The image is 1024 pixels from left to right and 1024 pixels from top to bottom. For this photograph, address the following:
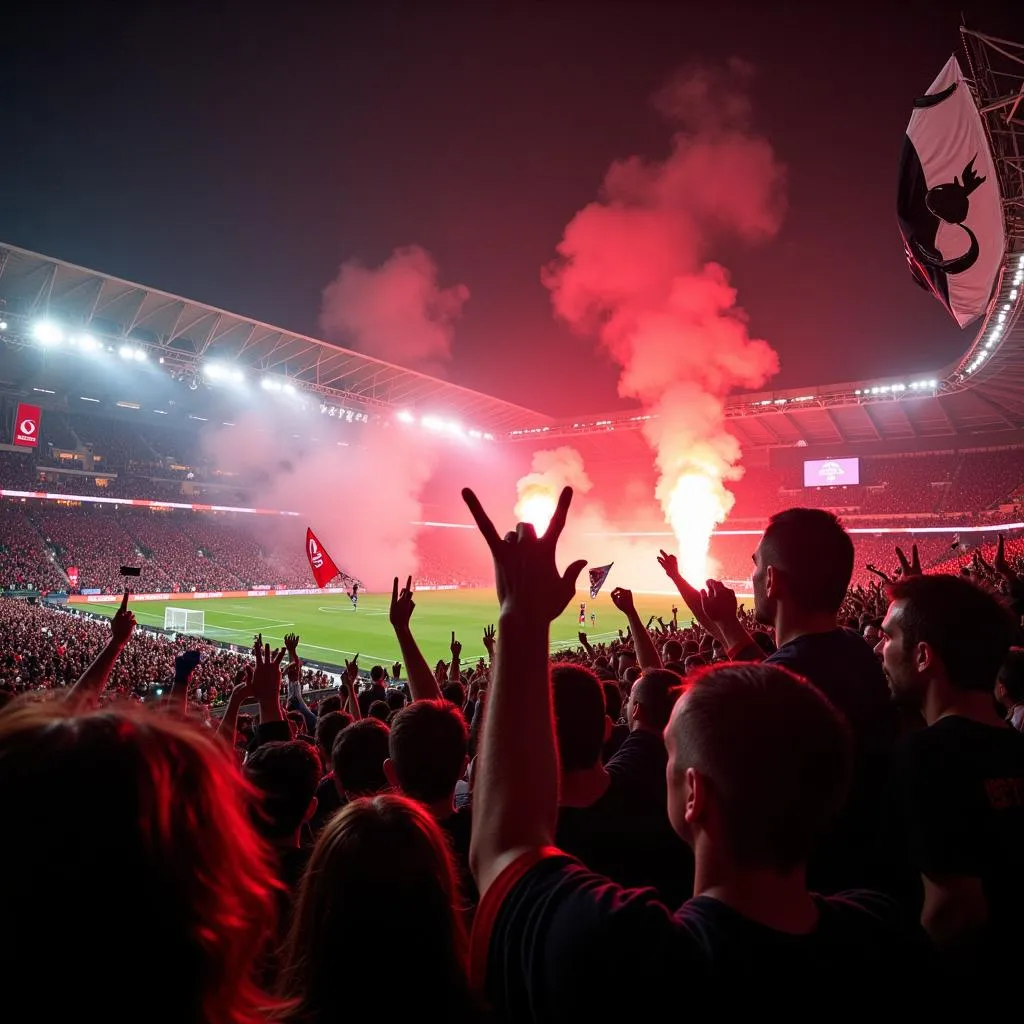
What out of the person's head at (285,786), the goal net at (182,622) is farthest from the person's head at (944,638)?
the goal net at (182,622)

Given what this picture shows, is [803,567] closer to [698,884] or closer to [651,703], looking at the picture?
[651,703]

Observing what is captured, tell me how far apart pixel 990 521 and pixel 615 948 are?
5729 cm

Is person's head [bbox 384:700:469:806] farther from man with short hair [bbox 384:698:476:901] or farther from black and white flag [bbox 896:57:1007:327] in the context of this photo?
black and white flag [bbox 896:57:1007:327]

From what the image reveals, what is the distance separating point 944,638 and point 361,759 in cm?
277

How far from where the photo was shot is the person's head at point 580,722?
2.37 metres

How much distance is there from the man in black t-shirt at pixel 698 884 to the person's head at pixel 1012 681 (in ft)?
11.6

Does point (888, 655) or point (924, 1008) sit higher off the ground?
point (888, 655)

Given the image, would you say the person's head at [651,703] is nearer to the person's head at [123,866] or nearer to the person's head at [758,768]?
the person's head at [758,768]

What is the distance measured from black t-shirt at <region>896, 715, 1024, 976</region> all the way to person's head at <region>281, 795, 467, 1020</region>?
134cm

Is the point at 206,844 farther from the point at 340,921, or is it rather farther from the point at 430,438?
the point at 430,438

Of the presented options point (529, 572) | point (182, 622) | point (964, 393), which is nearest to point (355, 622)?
point (182, 622)

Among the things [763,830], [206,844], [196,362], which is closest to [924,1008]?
[763,830]

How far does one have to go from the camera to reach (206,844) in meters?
1.07

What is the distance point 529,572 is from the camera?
151 centimetres
